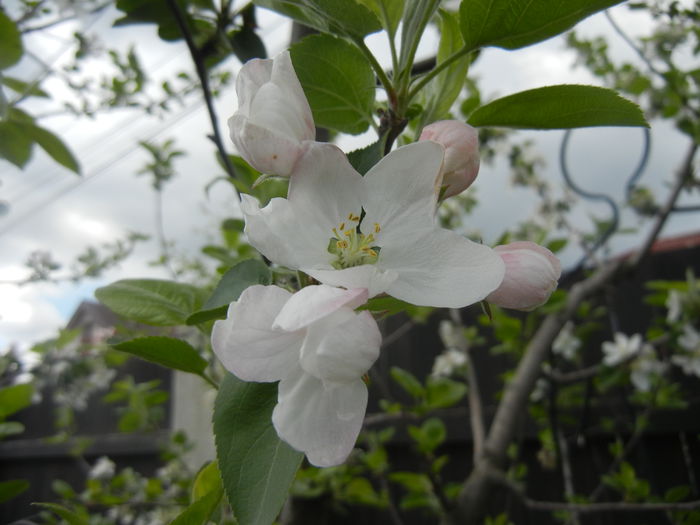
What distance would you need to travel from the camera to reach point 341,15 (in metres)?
0.45

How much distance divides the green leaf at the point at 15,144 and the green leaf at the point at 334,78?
0.66m

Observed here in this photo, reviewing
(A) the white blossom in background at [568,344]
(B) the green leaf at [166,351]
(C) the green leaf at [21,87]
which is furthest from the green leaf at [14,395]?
(A) the white blossom in background at [568,344]

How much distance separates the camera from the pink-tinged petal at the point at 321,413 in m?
0.34

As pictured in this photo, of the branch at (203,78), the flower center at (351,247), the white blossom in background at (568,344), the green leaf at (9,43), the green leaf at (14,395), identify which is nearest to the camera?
the flower center at (351,247)

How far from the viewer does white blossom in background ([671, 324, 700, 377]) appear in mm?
1620

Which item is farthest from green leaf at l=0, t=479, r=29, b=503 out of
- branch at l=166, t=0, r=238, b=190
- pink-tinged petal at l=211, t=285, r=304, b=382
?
pink-tinged petal at l=211, t=285, r=304, b=382

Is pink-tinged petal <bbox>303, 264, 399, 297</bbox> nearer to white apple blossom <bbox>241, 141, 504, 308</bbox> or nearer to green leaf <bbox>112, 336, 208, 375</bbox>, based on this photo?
white apple blossom <bbox>241, 141, 504, 308</bbox>

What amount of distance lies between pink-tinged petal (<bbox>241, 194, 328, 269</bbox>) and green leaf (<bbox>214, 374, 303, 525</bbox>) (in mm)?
101

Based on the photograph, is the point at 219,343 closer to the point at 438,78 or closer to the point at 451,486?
the point at 438,78

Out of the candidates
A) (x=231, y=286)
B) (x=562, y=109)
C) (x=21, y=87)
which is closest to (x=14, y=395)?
(x=21, y=87)

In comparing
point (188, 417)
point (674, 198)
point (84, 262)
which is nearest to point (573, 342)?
point (674, 198)

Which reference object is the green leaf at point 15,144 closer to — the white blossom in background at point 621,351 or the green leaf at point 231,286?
the green leaf at point 231,286

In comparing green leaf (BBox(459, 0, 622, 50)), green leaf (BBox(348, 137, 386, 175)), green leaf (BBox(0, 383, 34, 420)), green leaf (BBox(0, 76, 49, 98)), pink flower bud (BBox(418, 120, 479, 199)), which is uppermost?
green leaf (BBox(459, 0, 622, 50))

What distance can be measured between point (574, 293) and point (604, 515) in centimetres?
103
